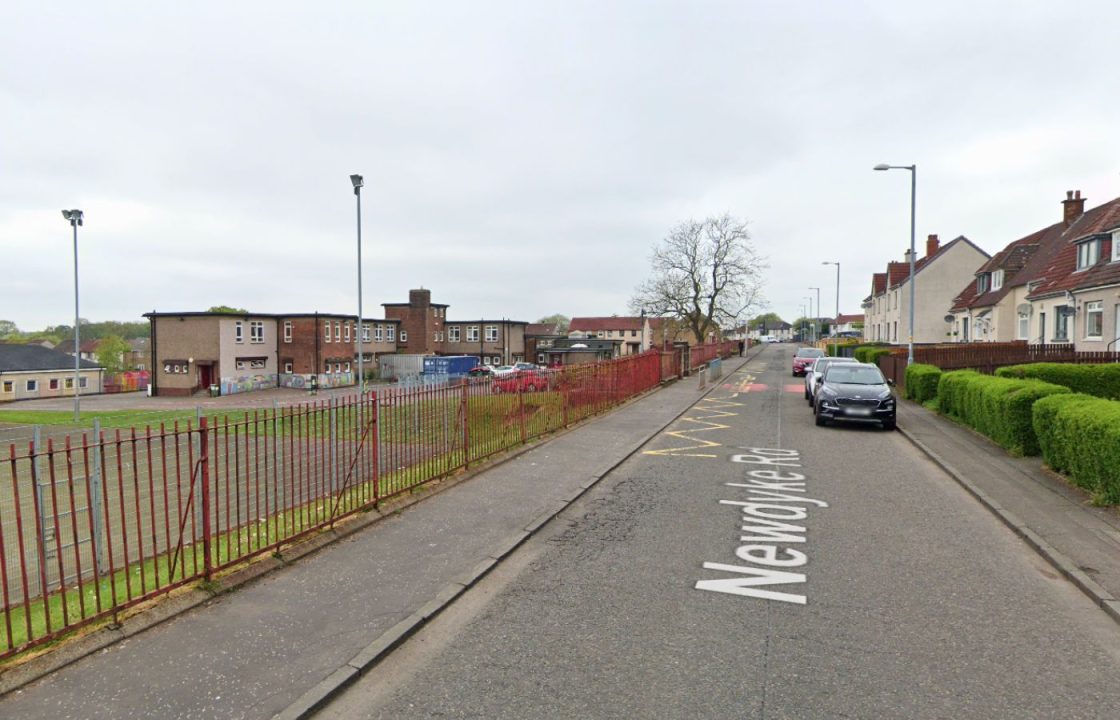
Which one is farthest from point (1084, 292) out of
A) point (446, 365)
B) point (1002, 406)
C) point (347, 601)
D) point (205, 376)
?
point (205, 376)

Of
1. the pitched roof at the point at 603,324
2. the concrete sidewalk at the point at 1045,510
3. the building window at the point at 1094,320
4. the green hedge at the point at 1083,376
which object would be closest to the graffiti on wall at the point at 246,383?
the concrete sidewalk at the point at 1045,510

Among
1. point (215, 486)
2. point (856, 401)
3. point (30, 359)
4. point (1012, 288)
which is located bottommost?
point (30, 359)

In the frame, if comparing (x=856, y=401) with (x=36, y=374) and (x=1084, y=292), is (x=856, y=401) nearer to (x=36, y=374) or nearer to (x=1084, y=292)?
(x=1084, y=292)

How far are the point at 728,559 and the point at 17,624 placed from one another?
19.8 feet

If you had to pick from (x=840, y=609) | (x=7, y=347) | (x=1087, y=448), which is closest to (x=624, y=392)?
(x=1087, y=448)

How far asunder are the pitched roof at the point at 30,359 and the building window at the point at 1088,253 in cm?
7914

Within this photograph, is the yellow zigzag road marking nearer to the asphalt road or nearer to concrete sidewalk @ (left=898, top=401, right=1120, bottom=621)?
the asphalt road

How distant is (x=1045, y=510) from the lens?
7.62 metres

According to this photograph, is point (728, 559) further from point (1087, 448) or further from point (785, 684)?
point (1087, 448)

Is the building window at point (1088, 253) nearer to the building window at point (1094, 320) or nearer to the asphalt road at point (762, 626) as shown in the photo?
the building window at point (1094, 320)

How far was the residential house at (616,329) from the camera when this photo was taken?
364 feet

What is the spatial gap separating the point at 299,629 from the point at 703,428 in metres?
12.0

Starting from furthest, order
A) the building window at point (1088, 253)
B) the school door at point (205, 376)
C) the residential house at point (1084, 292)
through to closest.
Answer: the school door at point (205, 376) < the building window at point (1088, 253) < the residential house at point (1084, 292)

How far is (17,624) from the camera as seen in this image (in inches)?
193
